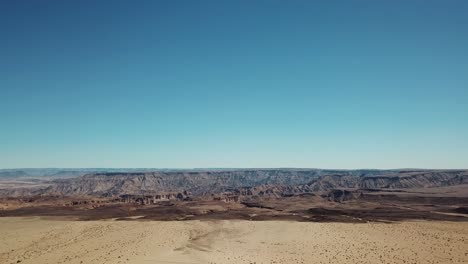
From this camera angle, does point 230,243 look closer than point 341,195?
Yes

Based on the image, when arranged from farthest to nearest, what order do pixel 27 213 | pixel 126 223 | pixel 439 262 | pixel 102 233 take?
1. pixel 27 213
2. pixel 126 223
3. pixel 102 233
4. pixel 439 262

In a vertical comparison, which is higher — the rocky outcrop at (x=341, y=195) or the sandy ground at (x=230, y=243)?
the rocky outcrop at (x=341, y=195)

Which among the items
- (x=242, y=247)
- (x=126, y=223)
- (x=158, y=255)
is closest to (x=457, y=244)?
(x=242, y=247)

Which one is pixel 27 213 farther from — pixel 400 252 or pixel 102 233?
pixel 400 252

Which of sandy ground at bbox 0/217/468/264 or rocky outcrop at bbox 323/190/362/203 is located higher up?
rocky outcrop at bbox 323/190/362/203

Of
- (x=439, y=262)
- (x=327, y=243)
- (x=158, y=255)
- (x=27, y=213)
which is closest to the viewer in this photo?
(x=439, y=262)

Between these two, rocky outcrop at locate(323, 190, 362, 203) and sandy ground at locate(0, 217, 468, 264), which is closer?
sandy ground at locate(0, 217, 468, 264)

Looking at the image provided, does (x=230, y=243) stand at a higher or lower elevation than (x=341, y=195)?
lower

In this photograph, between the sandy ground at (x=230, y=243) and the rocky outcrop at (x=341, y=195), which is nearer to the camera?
the sandy ground at (x=230, y=243)
